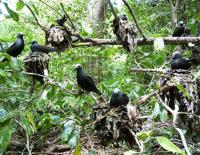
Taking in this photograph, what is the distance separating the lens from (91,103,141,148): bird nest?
1864mm

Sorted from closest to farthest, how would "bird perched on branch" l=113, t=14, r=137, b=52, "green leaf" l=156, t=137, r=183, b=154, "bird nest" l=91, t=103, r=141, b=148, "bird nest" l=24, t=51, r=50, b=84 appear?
"green leaf" l=156, t=137, r=183, b=154, "bird nest" l=91, t=103, r=141, b=148, "bird perched on branch" l=113, t=14, r=137, b=52, "bird nest" l=24, t=51, r=50, b=84

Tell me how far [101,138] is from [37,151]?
8.72 ft

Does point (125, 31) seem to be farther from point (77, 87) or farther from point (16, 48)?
point (16, 48)

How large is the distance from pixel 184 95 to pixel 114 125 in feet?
1.82

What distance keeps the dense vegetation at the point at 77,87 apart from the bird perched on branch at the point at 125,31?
173 millimetres

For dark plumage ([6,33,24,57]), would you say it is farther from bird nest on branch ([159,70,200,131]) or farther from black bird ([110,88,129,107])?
bird nest on branch ([159,70,200,131])

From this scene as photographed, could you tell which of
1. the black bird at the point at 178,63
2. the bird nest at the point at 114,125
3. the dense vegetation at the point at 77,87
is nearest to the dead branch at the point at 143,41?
the dense vegetation at the point at 77,87

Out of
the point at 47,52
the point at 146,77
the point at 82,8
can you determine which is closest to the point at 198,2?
the point at 146,77

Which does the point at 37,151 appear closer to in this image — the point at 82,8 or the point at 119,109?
the point at 119,109

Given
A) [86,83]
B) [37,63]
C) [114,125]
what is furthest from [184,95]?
[37,63]

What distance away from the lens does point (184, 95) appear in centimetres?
219

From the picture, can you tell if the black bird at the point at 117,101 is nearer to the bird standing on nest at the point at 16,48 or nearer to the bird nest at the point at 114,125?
the bird nest at the point at 114,125

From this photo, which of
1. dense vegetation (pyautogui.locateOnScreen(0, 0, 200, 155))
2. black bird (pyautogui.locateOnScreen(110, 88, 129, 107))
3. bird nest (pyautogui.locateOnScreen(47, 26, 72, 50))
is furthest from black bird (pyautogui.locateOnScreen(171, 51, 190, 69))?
bird nest (pyautogui.locateOnScreen(47, 26, 72, 50))

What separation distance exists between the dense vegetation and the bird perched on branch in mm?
173
